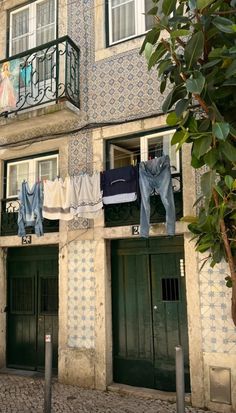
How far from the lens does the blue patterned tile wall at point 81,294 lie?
6.25 m

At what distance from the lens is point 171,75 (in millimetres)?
3529

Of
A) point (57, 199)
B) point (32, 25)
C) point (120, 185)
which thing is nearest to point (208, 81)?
point (120, 185)

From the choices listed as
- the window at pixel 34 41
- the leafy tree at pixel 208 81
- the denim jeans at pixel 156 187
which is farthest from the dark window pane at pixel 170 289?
the window at pixel 34 41

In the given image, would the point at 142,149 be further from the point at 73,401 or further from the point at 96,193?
the point at 73,401

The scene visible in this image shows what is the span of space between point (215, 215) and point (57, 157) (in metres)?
4.22

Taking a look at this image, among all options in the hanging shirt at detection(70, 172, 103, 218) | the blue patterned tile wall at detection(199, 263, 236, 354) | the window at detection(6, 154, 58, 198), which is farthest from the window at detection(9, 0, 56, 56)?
the blue patterned tile wall at detection(199, 263, 236, 354)

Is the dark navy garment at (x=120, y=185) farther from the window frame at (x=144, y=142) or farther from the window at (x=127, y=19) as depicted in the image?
the window at (x=127, y=19)

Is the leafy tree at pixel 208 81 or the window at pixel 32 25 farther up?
the window at pixel 32 25

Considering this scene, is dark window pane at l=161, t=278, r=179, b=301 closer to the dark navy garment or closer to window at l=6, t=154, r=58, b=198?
the dark navy garment

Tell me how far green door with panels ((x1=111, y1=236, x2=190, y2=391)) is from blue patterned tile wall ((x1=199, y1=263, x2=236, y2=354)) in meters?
0.49

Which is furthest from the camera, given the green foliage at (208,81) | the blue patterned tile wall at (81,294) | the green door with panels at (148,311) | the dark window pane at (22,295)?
the dark window pane at (22,295)

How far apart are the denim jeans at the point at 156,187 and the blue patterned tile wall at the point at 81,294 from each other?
1.20m

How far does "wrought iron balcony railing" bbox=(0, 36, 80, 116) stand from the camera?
264 inches

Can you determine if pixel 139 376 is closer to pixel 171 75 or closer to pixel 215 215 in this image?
pixel 215 215
